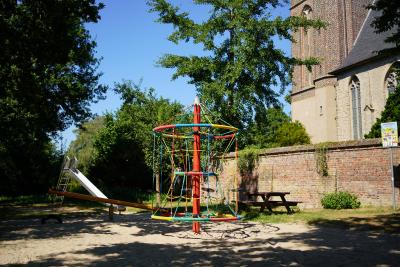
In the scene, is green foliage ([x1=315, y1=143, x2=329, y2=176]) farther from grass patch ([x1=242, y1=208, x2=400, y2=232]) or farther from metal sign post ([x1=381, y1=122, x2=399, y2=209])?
metal sign post ([x1=381, y1=122, x2=399, y2=209])

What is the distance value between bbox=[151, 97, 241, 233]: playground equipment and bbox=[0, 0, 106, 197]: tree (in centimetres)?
400

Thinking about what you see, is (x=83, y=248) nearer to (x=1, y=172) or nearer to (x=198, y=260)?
(x=198, y=260)

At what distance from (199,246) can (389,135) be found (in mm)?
8362

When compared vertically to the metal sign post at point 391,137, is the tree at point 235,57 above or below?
above

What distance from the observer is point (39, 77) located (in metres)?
16.5

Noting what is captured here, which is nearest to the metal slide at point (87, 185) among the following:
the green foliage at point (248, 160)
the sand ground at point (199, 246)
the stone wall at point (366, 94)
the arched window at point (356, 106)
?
the sand ground at point (199, 246)

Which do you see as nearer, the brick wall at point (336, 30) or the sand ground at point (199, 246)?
the sand ground at point (199, 246)

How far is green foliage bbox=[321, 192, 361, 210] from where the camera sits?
14.5m

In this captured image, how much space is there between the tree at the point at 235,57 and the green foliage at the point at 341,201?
22.8ft

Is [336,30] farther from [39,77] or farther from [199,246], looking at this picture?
[199,246]

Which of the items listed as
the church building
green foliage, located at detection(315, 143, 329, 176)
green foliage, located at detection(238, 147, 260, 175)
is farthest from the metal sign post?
the church building

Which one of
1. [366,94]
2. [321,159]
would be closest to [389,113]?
[366,94]

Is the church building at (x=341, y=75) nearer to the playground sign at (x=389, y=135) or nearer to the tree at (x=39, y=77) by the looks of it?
the playground sign at (x=389, y=135)

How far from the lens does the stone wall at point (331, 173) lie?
1402 cm
